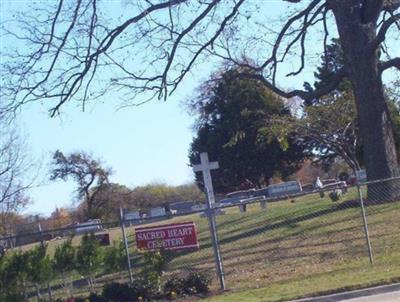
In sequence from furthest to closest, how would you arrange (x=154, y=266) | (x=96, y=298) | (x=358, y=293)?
(x=154, y=266) < (x=96, y=298) < (x=358, y=293)

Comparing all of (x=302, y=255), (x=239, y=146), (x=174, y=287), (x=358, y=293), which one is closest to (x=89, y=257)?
(x=174, y=287)

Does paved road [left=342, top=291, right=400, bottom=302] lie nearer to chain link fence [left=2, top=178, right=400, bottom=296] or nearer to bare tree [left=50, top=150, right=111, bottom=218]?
chain link fence [left=2, top=178, right=400, bottom=296]

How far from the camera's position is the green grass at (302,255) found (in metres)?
14.4

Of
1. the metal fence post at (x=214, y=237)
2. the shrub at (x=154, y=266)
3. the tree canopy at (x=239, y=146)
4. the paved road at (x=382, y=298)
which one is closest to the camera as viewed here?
the paved road at (x=382, y=298)

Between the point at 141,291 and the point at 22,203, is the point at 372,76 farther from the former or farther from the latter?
the point at 22,203

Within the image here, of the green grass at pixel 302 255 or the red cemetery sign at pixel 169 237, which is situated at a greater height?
the red cemetery sign at pixel 169 237

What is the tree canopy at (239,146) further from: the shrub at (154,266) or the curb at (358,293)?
the curb at (358,293)

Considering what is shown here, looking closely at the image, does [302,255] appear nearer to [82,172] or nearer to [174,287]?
[174,287]

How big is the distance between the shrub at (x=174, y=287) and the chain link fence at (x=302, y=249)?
0.63 meters

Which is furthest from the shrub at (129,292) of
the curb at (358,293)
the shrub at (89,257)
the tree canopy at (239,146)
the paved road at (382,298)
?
the tree canopy at (239,146)

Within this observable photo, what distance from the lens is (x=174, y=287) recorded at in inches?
612

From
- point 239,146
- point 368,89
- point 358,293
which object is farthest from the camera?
point 239,146

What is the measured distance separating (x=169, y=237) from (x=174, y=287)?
3.66 feet

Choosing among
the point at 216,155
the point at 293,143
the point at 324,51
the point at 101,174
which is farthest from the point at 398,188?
the point at 101,174
